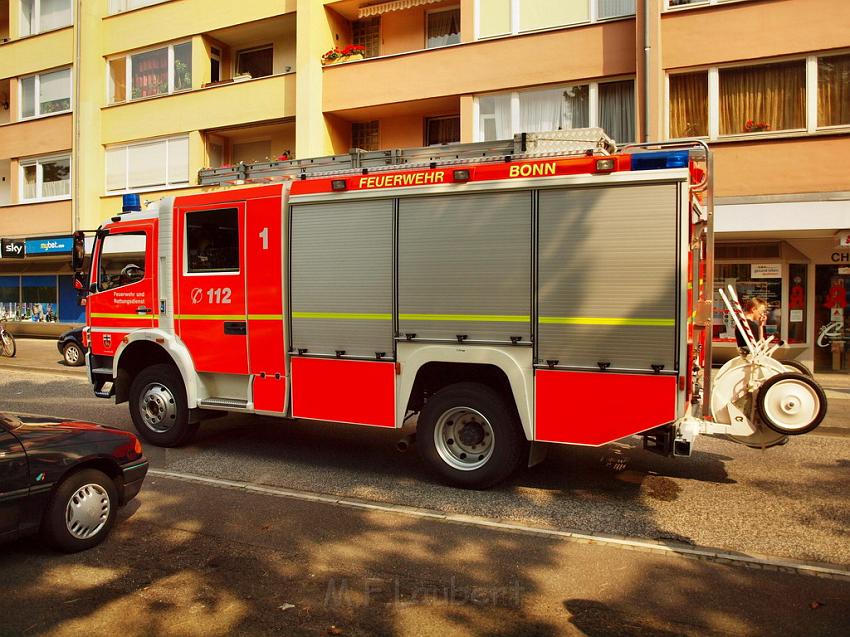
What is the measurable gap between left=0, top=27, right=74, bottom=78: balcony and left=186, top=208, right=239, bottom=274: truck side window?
2003 centimetres

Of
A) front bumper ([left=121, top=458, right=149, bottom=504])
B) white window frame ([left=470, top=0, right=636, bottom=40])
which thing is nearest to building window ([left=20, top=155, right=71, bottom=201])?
white window frame ([left=470, top=0, right=636, bottom=40])

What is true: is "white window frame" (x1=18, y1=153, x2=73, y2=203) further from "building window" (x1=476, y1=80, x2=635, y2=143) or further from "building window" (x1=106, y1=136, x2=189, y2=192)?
"building window" (x1=476, y1=80, x2=635, y2=143)

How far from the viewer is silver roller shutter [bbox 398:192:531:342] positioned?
6.03 meters

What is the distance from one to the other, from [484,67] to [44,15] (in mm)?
18074

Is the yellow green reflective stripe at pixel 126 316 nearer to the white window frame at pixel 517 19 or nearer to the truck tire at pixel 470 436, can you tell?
the truck tire at pixel 470 436

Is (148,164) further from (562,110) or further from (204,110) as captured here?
(562,110)

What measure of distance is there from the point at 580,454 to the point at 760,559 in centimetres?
309

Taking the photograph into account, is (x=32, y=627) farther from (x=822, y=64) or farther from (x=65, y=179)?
(x=65, y=179)

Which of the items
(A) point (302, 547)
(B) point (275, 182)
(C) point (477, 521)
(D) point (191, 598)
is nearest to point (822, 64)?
(B) point (275, 182)

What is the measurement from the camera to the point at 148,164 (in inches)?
864

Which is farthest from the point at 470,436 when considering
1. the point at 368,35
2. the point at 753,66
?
the point at 368,35

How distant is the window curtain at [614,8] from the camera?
49.9 feet

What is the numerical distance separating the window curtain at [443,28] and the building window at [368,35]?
5.40ft

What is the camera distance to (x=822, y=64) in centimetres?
1357
